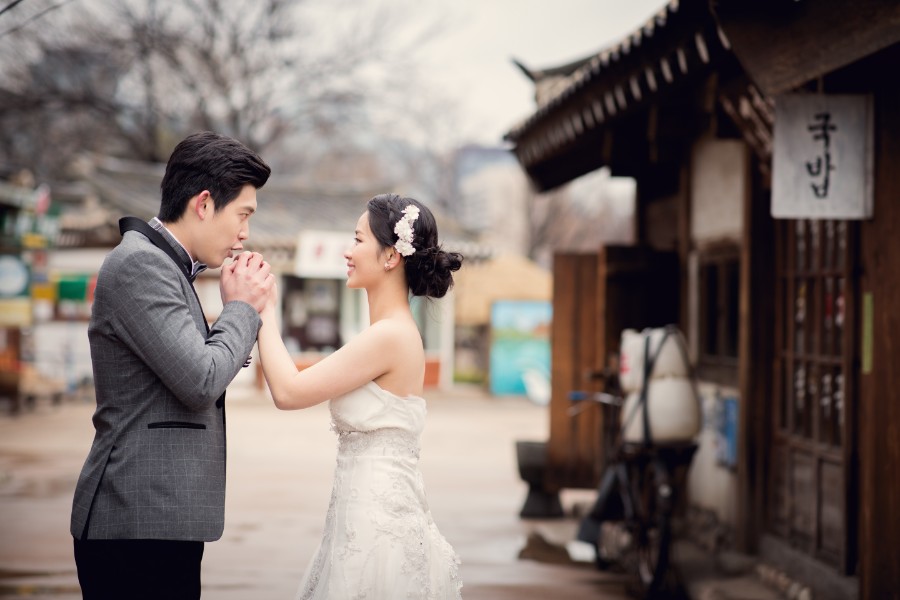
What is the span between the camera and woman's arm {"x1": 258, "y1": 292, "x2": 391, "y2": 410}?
3.33 m

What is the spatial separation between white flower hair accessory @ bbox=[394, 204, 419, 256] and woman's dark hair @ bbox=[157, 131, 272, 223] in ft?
2.25

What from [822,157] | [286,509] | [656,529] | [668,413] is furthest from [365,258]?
[286,509]

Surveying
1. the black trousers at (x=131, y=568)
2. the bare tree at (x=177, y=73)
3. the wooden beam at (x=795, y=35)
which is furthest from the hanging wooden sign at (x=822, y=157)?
the bare tree at (x=177, y=73)

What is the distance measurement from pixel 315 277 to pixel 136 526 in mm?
23533

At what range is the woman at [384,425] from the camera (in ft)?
11.8

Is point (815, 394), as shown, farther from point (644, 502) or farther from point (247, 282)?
Result: point (247, 282)

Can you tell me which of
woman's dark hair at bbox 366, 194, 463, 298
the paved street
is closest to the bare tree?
the paved street

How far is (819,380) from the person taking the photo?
6.93 metres

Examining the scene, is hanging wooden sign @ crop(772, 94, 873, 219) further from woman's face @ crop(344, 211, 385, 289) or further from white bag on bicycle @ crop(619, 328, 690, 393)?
woman's face @ crop(344, 211, 385, 289)

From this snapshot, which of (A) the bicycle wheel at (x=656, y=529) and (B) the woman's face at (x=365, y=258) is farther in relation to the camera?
(A) the bicycle wheel at (x=656, y=529)

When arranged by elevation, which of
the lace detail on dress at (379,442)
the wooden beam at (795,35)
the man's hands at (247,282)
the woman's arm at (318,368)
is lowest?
the lace detail on dress at (379,442)

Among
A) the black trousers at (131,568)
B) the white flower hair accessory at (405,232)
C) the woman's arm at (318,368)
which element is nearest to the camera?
the black trousers at (131,568)

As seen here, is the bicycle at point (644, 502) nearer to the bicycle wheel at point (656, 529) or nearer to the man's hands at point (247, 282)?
the bicycle wheel at point (656, 529)

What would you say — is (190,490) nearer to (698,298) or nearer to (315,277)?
(698,298)
